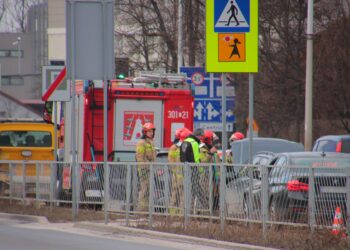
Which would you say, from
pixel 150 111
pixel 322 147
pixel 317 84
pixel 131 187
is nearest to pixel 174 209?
pixel 131 187

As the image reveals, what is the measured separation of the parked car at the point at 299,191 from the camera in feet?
40.7

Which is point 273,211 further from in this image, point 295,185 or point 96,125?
point 96,125

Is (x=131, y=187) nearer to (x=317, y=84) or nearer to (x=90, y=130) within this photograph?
(x=90, y=130)

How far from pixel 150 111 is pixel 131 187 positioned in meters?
5.12

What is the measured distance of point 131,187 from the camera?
15758 millimetres

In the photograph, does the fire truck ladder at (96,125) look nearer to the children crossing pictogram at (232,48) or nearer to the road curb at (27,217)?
the road curb at (27,217)

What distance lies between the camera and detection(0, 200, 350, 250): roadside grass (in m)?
11.9

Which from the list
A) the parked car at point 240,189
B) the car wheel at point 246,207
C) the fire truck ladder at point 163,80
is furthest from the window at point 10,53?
the car wheel at point 246,207

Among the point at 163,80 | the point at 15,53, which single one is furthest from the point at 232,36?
the point at 15,53

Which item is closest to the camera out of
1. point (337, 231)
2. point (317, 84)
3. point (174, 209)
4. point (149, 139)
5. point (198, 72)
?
point (337, 231)

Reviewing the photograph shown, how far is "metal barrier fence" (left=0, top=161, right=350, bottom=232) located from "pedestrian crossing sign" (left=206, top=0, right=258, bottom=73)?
1.90 m

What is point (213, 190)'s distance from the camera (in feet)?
47.2

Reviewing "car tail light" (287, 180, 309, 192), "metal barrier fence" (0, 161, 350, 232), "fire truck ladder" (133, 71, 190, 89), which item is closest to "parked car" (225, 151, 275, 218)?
"metal barrier fence" (0, 161, 350, 232)

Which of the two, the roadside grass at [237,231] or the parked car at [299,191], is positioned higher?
the parked car at [299,191]
